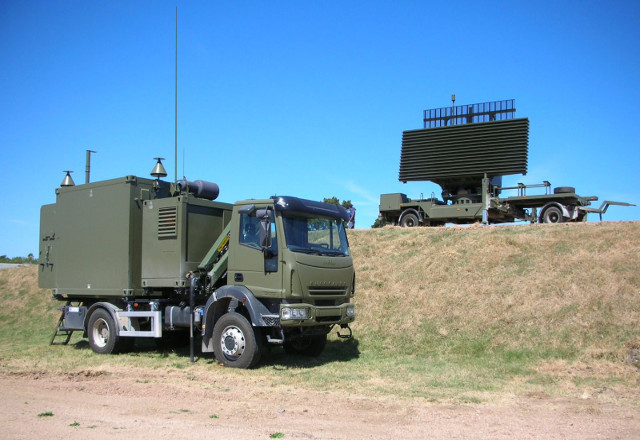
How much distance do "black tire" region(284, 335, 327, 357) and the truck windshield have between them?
2.12 metres

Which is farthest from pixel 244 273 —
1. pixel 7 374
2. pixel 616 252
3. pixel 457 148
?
pixel 457 148

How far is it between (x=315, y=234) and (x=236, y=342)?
2.54 metres

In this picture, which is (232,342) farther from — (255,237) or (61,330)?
(61,330)

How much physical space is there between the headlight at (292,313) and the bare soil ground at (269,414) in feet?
4.43

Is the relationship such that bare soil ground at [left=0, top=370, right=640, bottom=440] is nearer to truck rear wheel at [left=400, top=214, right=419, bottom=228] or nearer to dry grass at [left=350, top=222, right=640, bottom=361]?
dry grass at [left=350, top=222, right=640, bottom=361]

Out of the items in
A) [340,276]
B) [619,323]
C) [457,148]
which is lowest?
[619,323]

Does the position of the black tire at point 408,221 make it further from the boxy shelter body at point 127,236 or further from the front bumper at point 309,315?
the front bumper at point 309,315

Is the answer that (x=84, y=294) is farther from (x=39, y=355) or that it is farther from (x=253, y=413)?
(x=253, y=413)

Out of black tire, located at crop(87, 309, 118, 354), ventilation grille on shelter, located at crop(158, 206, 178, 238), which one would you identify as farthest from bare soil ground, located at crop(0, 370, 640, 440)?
ventilation grille on shelter, located at crop(158, 206, 178, 238)

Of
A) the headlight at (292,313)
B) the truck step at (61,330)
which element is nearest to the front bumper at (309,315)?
the headlight at (292,313)

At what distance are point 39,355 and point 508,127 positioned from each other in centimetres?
1765

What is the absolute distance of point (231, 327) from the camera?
10.7 meters

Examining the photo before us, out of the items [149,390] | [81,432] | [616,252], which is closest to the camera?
[81,432]

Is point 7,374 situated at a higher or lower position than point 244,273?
lower
